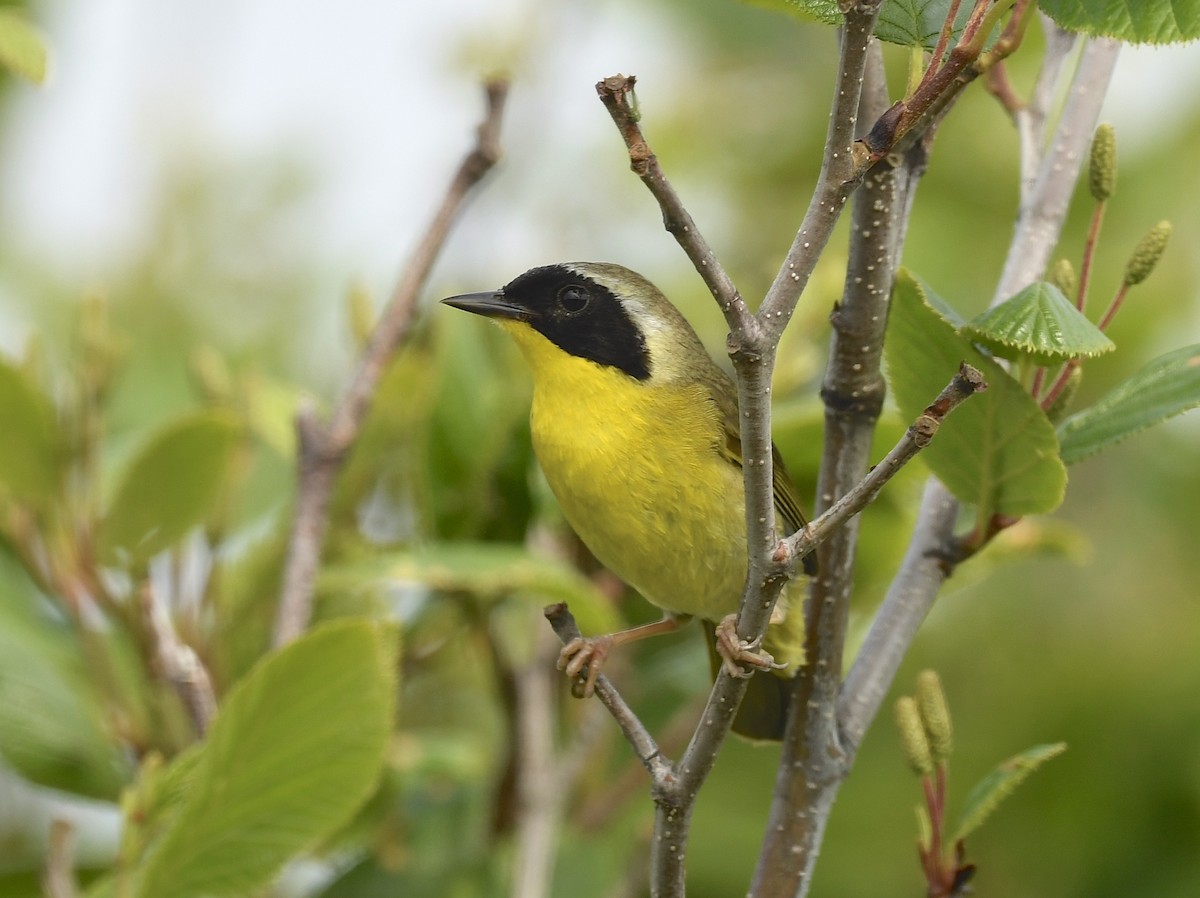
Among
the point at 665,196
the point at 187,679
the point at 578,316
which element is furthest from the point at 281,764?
the point at 578,316

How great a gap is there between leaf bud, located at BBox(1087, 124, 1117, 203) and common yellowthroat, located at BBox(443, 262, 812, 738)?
683 millimetres

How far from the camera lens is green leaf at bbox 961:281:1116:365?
5.18ft

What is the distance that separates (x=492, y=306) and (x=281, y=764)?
1035 millimetres

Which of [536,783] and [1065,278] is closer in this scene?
[1065,278]

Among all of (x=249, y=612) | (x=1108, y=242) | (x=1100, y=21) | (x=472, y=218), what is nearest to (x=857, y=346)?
(x=1100, y=21)

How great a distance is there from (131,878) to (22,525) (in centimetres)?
89

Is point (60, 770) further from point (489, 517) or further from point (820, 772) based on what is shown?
point (820, 772)

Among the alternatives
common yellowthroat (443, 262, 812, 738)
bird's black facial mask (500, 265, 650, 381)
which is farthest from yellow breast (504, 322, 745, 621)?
bird's black facial mask (500, 265, 650, 381)

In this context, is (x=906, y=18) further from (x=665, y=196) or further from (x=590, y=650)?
(x=590, y=650)

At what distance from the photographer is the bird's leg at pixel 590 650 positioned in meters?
2.08

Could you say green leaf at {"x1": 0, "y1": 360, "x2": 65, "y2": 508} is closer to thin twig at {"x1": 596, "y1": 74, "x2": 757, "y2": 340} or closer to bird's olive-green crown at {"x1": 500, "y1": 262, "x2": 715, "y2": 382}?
bird's olive-green crown at {"x1": 500, "y1": 262, "x2": 715, "y2": 382}

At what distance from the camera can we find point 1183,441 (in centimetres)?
361

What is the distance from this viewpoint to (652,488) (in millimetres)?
2377

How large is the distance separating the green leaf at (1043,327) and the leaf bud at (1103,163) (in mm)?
228
